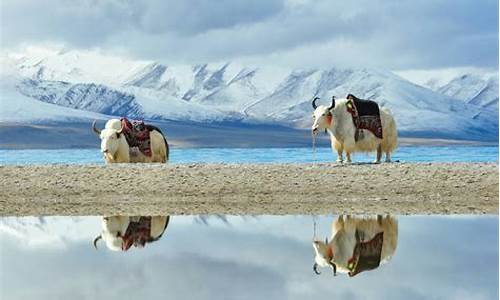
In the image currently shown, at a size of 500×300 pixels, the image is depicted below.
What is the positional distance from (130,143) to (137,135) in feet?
0.71

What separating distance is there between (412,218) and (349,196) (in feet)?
8.27

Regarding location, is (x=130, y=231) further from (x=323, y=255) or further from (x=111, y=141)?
(x=111, y=141)

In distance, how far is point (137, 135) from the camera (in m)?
16.8

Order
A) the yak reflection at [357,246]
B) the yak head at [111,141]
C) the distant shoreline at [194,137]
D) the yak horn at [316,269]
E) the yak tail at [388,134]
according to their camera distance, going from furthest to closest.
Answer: the distant shoreline at [194,137], the yak head at [111,141], the yak tail at [388,134], the yak reflection at [357,246], the yak horn at [316,269]

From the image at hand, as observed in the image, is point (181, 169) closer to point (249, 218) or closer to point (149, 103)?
point (249, 218)

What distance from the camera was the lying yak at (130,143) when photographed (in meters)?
16.4

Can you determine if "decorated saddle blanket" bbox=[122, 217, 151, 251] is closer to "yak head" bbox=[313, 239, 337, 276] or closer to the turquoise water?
"yak head" bbox=[313, 239, 337, 276]

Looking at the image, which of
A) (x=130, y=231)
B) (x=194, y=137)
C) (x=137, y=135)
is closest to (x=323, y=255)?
(x=130, y=231)

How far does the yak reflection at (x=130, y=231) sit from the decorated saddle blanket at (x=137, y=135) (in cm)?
635

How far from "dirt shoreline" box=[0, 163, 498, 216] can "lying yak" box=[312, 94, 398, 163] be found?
49.3 inches

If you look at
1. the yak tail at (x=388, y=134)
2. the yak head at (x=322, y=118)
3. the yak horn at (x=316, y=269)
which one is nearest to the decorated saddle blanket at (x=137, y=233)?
the yak horn at (x=316, y=269)

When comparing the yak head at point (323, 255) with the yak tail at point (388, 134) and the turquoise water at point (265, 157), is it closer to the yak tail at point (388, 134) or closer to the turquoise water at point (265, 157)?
the yak tail at point (388, 134)

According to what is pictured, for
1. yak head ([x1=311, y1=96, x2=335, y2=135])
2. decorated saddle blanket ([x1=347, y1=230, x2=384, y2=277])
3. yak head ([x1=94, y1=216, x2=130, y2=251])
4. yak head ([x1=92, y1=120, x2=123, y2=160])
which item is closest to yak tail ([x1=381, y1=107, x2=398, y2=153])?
yak head ([x1=311, y1=96, x2=335, y2=135])

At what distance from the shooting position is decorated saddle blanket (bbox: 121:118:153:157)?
1669 centimetres
